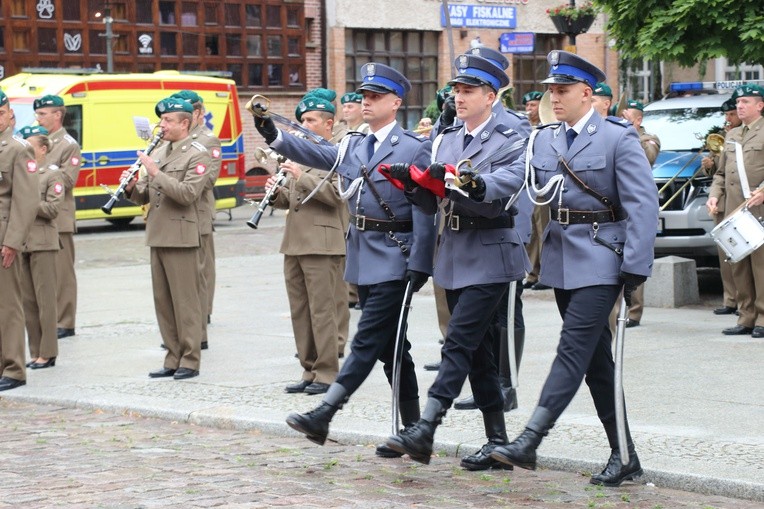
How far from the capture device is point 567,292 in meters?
6.98

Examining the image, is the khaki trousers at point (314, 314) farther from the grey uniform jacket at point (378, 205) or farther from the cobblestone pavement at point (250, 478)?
the grey uniform jacket at point (378, 205)

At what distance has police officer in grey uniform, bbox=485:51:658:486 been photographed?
663 centimetres

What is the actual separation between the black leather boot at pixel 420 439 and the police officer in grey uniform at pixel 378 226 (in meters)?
0.58

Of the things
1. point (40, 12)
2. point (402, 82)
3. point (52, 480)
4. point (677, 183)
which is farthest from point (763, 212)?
point (40, 12)

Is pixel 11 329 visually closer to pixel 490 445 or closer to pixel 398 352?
pixel 398 352

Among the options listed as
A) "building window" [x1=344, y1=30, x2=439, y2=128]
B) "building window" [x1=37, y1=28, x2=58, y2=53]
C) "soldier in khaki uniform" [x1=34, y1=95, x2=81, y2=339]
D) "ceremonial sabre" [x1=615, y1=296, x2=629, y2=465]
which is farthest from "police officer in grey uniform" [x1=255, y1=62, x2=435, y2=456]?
"building window" [x1=344, y1=30, x2=439, y2=128]

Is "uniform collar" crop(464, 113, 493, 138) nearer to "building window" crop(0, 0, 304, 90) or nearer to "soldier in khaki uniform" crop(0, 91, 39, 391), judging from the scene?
"soldier in khaki uniform" crop(0, 91, 39, 391)

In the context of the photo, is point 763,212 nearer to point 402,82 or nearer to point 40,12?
point 402,82

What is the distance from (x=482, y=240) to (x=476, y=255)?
0.08 metres

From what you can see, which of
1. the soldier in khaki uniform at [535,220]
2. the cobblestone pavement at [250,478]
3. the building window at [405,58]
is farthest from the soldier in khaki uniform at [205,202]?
the building window at [405,58]

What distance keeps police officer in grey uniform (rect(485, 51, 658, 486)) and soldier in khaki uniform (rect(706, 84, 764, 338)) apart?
16.9 feet

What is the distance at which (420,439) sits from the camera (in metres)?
6.83

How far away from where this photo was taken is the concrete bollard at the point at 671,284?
44.6 feet

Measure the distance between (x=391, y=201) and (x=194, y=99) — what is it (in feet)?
13.3
